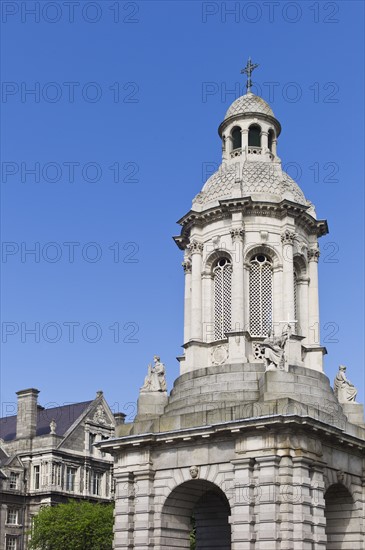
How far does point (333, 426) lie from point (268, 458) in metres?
3.29

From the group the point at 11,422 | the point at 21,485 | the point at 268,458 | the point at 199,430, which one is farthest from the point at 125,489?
the point at 11,422

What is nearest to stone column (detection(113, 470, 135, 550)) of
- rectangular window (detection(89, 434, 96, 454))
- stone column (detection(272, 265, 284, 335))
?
stone column (detection(272, 265, 284, 335))

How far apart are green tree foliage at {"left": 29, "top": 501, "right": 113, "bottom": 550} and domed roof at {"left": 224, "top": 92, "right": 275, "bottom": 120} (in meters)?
37.2

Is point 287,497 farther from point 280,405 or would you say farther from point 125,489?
point 125,489

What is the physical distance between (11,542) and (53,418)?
15214 mm

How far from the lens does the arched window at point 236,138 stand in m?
42.1

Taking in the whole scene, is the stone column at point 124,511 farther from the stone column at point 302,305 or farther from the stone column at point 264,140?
the stone column at point 264,140

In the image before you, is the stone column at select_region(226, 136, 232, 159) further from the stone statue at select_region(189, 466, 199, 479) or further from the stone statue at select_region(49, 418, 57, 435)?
the stone statue at select_region(49, 418, 57, 435)

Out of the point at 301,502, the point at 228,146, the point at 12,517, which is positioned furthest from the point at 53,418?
the point at 301,502

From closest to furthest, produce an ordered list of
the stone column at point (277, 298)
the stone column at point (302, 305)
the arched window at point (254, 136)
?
1. the stone column at point (277, 298)
2. the stone column at point (302, 305)
3. the arched window at point (254, 136)

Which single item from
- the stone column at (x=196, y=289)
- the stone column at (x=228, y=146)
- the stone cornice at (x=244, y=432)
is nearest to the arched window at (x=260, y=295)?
the stone column at (x=196, y=289)

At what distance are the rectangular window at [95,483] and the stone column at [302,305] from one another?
50.3m

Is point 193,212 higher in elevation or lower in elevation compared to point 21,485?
higher

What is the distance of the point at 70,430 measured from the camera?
3270 inches
